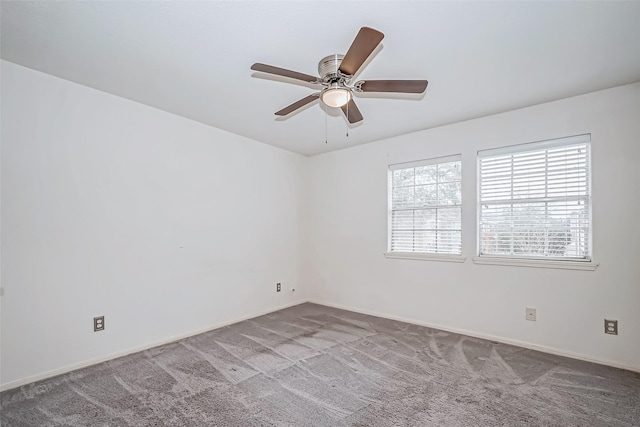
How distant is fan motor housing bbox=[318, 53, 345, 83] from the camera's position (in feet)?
6.48

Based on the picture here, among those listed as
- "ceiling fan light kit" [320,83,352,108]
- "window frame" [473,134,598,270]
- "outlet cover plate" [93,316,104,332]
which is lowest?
"outlet cover plate" [93,316,104,332]

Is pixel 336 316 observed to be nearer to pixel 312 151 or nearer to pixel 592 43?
pixel 312 151

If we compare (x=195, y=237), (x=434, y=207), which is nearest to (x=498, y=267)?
(x=434, y=207)

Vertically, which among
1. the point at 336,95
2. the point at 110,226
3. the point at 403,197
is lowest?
the point at 110,226

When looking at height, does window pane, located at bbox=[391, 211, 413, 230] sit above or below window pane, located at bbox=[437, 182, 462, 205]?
below

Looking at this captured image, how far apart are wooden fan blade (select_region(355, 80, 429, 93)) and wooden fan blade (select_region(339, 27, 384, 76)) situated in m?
0.17

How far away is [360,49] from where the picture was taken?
63.1 inches

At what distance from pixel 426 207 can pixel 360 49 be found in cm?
255

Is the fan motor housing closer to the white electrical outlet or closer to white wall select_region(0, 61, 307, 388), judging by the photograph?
white wall select_region(0, 61, 307, 388)

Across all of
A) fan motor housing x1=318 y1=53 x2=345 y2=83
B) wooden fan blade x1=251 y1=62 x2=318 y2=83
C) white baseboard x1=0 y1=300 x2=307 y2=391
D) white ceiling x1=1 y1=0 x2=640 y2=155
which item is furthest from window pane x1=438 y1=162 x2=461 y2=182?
white baseboard x1=0 y1=300 x2=307 y2=391

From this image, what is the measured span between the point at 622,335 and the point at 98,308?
14.8 ft

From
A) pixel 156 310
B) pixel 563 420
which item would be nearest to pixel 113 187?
pixel 156 310

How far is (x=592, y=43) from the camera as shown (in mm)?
1986

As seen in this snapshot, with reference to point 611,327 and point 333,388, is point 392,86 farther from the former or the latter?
point 611,327
